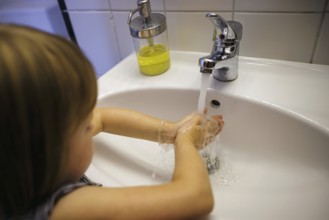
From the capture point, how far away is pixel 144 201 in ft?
0.98

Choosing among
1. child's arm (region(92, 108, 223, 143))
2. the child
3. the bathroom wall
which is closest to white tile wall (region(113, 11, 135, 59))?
the bathroom wall

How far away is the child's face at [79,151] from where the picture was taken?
0.30m

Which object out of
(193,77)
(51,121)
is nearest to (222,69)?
(193,77)

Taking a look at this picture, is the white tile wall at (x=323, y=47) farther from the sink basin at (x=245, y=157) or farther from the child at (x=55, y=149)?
the child at (x=55, y=149)

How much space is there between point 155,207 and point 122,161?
0.69 ft

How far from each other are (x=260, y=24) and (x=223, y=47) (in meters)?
0.11

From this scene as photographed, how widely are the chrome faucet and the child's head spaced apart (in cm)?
21

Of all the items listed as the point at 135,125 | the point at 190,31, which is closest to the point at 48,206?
the point at 135,125

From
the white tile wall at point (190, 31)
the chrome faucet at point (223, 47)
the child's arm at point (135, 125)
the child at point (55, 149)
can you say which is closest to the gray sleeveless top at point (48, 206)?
the child at point (55, 149)

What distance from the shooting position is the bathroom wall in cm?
46

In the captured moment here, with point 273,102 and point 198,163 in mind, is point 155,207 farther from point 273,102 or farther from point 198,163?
point 273,102

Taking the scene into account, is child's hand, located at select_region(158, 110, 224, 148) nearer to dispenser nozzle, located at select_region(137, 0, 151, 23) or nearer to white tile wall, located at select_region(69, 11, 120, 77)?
dispenser nozzle, located at select_region(137, 0, 151, 23)

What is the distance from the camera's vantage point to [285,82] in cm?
48

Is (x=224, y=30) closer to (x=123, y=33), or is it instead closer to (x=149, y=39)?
(x=149, y=39)
